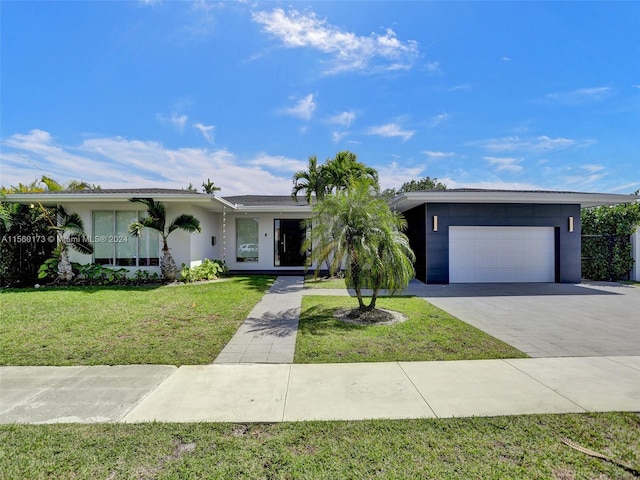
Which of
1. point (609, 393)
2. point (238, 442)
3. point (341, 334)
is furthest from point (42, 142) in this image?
point (609, 393)

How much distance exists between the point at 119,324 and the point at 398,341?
5395 millimetres

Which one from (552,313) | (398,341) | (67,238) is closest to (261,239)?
(67,238)

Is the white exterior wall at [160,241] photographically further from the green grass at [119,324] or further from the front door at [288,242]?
the front door at [288,242]

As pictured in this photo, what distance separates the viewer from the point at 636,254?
Result: 12.3 meters

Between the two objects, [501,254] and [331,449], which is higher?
[501,254]

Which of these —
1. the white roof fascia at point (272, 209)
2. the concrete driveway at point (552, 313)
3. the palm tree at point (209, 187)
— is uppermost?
the palm tree at point (209, 187)

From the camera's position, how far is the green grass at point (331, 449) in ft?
6.92

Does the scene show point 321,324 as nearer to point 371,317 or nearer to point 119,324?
point 371,317

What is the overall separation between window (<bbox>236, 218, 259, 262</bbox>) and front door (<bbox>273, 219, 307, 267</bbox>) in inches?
39.7

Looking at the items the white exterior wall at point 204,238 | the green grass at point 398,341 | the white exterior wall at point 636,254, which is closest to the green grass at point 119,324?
the green grass at point 398,341

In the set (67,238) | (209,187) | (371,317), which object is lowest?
(371,317)

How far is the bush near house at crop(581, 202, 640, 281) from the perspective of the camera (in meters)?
12.3

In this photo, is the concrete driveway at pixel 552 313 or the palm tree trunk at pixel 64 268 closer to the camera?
the concrete driveway at pixel 552 313

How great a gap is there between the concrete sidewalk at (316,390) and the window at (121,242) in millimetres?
8363
